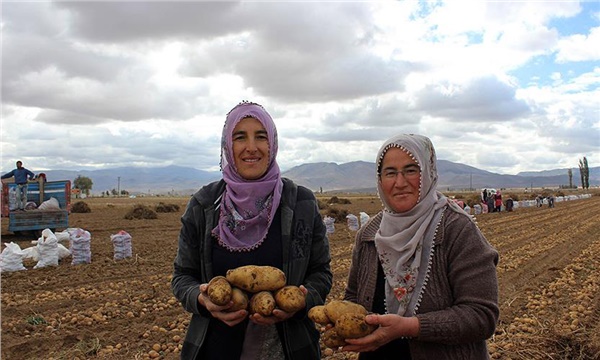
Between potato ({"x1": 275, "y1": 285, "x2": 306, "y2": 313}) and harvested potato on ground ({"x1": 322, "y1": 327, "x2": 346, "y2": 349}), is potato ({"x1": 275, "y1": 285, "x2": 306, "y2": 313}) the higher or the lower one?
the higher one

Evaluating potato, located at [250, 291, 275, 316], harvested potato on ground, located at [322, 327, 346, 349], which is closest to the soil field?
harvested potato on ground, located at [322, 327, 346, 349]

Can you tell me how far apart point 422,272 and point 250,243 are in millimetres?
809

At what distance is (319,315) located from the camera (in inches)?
86.3

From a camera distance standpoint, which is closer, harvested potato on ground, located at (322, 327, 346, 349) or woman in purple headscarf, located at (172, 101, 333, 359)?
harvested potato on ground, located at (322, 327, 346, 349)

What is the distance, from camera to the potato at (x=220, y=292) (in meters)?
2.09

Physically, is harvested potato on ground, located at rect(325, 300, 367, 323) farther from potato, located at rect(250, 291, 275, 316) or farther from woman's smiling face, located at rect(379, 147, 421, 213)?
woman's smiling face, located at rect(379, 147, 421, 213)

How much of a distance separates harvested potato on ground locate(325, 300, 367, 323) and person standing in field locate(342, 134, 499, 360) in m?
0.12

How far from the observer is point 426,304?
2.12 m

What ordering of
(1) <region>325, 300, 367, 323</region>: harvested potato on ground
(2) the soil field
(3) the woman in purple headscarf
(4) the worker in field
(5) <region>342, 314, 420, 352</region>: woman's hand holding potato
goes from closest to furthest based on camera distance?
(5) <region>342, 314, 420, 352</region>: woman's hand holding potato, (1) <region>325, 300, 367, 323</region>: harvested potato on ground, (3) the woman in purple headscarf, (2) the soil field, (4) the worker in field

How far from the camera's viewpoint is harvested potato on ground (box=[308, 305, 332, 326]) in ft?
7.15

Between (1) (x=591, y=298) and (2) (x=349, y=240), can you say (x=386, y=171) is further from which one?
(2) (x=349, y=240)

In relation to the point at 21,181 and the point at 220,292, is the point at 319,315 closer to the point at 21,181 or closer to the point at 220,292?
the point at 220,292

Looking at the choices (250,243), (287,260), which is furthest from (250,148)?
(287,260)

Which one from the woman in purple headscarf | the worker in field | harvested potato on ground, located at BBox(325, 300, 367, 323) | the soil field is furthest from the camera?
the worker in field
